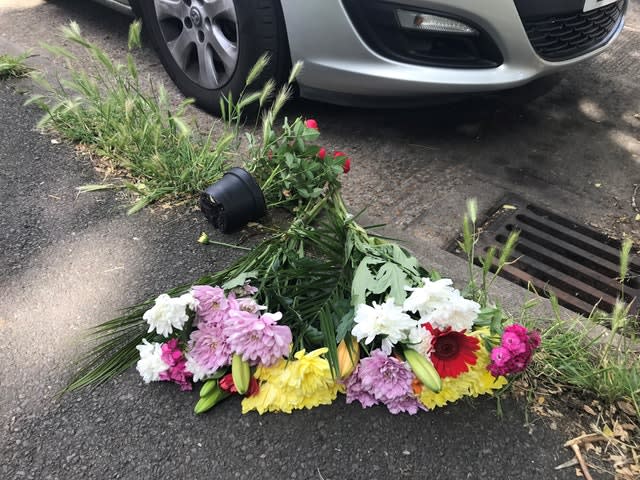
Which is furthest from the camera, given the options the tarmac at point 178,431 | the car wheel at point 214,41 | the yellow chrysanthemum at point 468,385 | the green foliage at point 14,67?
the green foliage at point 14,67

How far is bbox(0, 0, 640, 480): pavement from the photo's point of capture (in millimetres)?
1458

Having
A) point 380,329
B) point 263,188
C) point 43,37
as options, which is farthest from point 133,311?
point 43,37

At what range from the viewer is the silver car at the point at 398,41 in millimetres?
2330

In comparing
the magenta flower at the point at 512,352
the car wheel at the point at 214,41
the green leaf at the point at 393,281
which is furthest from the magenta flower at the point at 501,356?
the car wheel at the point at 214,41

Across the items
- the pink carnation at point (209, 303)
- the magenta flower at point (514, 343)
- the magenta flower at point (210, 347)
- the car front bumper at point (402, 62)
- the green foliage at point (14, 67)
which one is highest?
the car front bumper at point (402, 62)

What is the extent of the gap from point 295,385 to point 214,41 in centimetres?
181

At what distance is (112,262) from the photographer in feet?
6.81

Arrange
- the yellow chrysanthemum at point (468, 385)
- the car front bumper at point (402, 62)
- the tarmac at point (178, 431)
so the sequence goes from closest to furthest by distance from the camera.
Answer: the tarmac at point (178, 431) → the yellow chrysanthemum at point (468, 385) → the car front bumper at point (402, 62)

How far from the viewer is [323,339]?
1.59 m

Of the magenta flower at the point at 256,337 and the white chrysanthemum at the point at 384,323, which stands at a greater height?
the white chrysanthemum at the point at 384,323

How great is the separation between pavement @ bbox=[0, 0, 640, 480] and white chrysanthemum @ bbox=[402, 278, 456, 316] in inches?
11.5

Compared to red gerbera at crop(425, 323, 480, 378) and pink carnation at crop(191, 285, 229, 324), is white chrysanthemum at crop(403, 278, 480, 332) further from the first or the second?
pink carnation at crop(191, 285, 229, 324)

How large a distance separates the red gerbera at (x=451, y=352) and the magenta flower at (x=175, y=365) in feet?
2.12

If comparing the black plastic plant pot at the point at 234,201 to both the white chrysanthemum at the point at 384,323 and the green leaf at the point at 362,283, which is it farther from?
the white chrysanthemum at the point at 384,323
